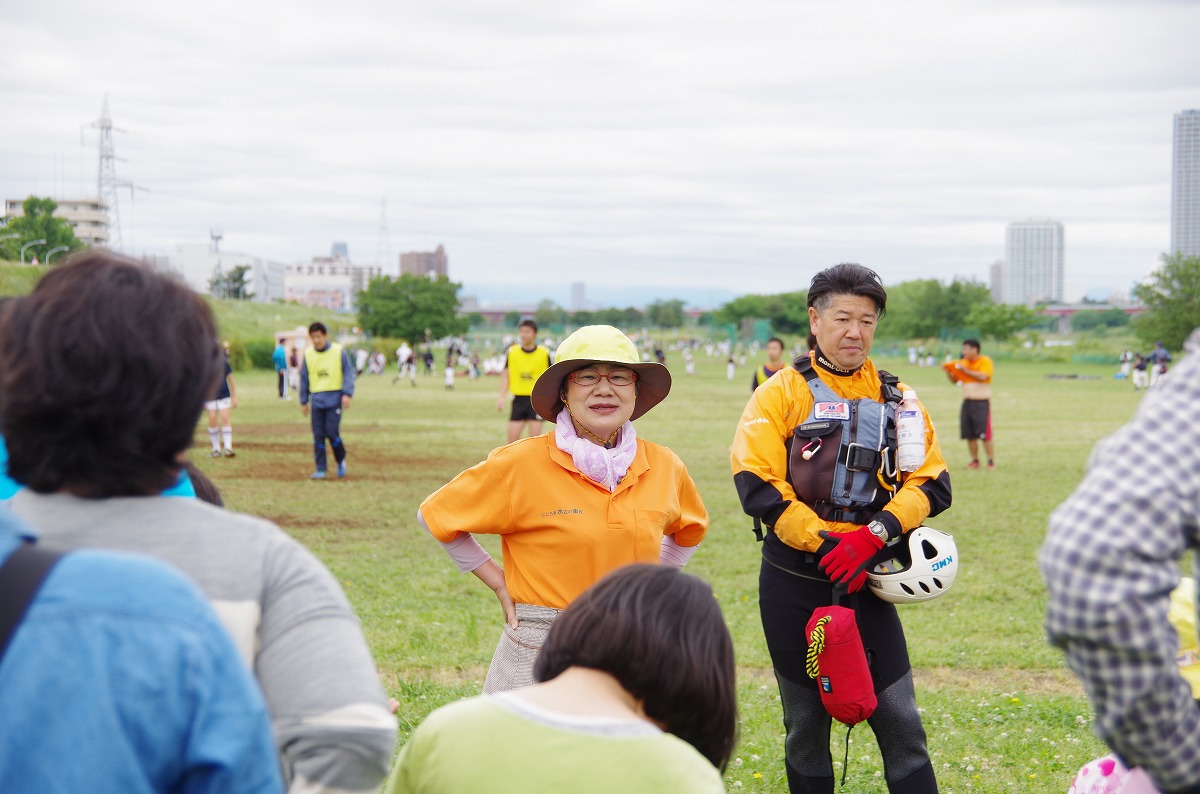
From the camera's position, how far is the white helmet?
4.14 meters

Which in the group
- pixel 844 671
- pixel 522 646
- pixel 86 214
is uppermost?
pixel 86 214

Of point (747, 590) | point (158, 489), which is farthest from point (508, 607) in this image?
point (747, 590)

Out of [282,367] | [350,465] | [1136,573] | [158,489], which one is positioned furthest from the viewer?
[282,367]

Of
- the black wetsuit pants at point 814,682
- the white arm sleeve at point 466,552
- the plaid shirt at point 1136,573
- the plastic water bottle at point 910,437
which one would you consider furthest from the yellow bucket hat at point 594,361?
the plaid shirt at point 1136,573

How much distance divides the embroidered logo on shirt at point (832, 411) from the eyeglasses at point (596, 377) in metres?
0.74

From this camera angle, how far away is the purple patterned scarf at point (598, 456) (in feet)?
12.6

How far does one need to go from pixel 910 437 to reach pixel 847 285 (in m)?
0.63

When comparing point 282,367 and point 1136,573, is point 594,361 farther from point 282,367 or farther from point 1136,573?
point 282,367

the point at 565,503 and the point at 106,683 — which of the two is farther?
the point at 565,503

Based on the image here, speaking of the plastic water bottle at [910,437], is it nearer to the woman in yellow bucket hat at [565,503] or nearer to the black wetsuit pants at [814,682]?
the black wetsuit pants at [814,682]

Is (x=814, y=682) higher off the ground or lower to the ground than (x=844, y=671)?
lower

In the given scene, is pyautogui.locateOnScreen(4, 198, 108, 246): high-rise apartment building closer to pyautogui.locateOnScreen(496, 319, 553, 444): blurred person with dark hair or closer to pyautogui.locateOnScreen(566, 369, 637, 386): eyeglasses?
pyautogui.locateOnScreen(496, 319, 553, 444): blurred person with dark hair

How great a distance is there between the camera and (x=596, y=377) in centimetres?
401

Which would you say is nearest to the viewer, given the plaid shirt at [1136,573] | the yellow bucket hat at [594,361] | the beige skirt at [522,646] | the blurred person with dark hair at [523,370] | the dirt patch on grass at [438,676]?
the plaid shirt at [1136,573]
